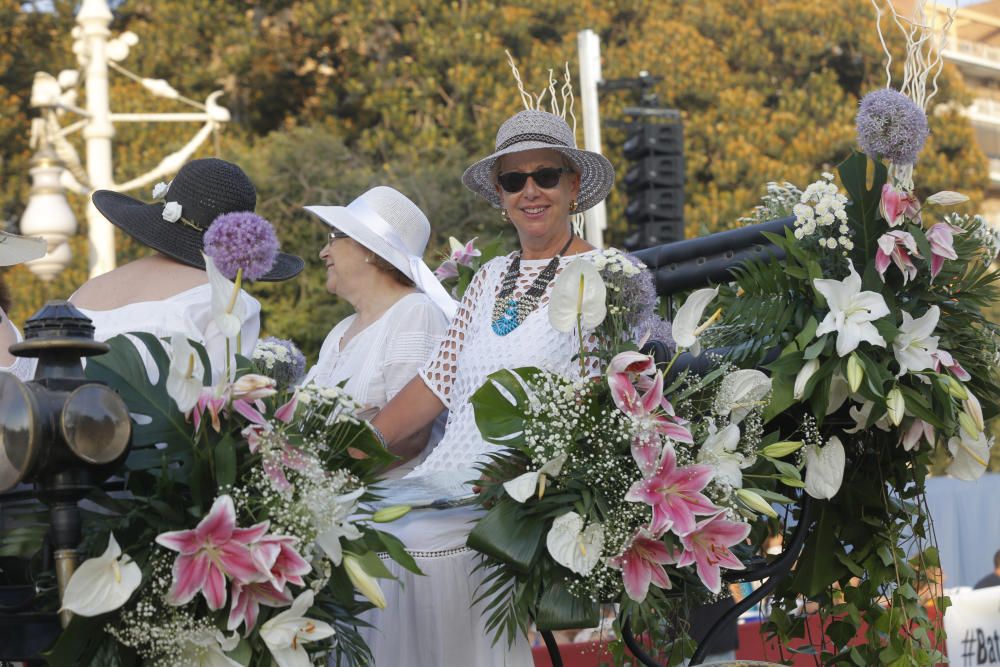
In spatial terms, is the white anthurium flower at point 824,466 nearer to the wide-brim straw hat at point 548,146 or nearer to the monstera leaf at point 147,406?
the wide-brim straw hat at point 548,146

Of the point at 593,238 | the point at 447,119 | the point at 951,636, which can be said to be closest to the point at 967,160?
the point at 447,119

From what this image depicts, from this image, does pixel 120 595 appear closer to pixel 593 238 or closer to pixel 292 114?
pixel 593 238

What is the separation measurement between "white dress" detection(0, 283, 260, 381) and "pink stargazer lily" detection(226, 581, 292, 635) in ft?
3.25

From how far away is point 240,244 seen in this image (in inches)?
98.0

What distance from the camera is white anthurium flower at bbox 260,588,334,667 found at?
8.20 ft

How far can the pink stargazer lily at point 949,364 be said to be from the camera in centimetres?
324

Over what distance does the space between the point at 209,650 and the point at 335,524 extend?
0.32 m

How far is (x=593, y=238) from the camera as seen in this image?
10.6 meters

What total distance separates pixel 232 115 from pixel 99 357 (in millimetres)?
22539

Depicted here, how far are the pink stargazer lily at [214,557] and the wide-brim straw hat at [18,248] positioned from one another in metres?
1.83

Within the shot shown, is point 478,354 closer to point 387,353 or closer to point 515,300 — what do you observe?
point 515,300

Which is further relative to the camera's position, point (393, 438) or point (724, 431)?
point (393, 438)

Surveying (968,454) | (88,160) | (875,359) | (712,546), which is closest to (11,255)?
(712,546)

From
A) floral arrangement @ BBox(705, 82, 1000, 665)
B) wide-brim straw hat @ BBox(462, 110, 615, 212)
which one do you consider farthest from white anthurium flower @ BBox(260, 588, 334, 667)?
wide-brim straw hat @ BBox(462, 110, 615, 212)
